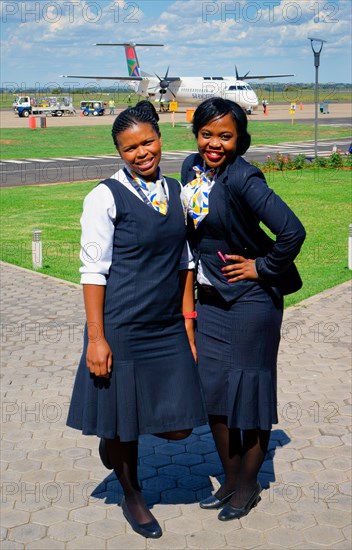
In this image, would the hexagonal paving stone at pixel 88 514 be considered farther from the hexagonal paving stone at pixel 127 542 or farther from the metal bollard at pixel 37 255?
the metal bollard at pixel 37 255

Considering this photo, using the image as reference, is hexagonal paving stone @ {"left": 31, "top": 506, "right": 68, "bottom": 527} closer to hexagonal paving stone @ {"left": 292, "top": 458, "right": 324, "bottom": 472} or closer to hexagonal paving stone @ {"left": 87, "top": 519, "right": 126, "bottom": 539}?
hexagonal paving stone @ {"left": 87, "top": 519, "right": 126, "bottom": 539}

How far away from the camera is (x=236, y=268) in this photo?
12.5 ft

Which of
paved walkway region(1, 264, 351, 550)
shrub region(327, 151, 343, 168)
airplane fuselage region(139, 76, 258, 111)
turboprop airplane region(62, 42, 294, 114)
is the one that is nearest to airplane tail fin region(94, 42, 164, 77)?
turboprop airplane region(62, 42, 294, 114)

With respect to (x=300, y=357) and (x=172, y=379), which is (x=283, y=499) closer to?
(x=172, y=379)

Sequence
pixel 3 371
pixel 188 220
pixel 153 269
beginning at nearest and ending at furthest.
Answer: pixel 153 269
pixel 188 220
pixel 3 371

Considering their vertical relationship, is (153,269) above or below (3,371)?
above

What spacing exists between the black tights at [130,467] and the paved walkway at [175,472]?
5.5 inches

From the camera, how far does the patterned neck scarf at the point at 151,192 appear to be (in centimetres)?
362

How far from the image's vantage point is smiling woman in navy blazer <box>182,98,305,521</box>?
3723 mm

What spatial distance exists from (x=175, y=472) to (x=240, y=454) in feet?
2.49

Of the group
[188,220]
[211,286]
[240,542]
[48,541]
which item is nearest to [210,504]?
[240,542]

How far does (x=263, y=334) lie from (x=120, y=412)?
86 cm

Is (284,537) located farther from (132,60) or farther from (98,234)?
(132,60)

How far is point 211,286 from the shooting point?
3924mm
